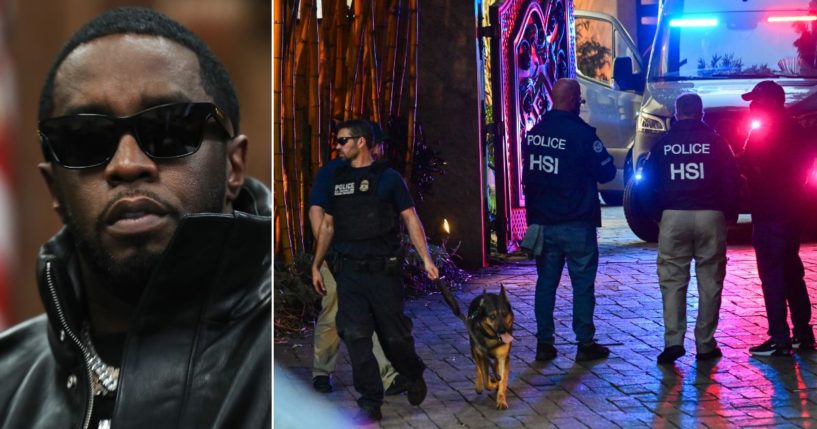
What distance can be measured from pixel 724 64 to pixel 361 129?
249 centimetres

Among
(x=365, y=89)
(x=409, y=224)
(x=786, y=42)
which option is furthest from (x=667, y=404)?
(x=365, y=89)

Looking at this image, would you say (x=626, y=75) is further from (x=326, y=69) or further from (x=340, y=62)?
(x=326, y=69)

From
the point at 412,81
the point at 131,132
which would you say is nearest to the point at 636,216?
the point at 412,81

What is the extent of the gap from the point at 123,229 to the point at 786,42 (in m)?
5.68

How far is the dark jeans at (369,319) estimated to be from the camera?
6156 mm

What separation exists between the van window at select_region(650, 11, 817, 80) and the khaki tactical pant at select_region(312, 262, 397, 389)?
95.7 inches

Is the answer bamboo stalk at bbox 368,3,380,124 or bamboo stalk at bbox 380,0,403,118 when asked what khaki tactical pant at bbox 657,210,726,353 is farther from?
bamboo stalk at bbox 380,0,403,118

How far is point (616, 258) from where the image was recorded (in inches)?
336

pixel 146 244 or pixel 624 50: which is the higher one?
pixel 624 50

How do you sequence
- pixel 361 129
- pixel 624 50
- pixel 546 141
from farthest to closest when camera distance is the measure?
pixel 624 50, pixel 546 141, pixel 361 129

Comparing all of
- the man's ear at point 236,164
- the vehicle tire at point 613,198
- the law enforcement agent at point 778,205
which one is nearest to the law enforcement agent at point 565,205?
the law enforcement agent at point 778,205

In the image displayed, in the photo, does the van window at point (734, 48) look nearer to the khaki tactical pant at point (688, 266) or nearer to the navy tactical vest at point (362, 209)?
the khaki tactical pant at point (688, 266)

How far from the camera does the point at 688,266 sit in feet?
23.5

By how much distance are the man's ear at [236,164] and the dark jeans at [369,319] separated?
Result: 3692mm
